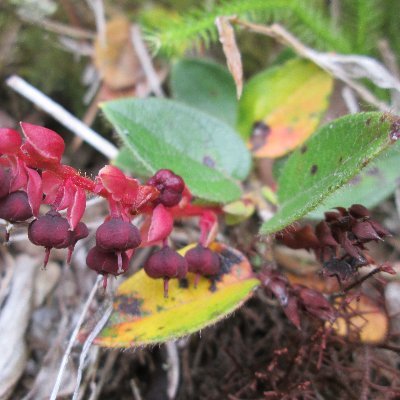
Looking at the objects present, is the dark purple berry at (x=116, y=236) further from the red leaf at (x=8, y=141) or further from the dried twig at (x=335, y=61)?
the dried twig at (x=335, y=61)

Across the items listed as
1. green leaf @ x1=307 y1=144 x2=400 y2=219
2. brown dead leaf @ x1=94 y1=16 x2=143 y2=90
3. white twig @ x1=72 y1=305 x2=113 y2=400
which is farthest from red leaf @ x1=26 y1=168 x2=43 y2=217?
brown dead leaf @ x1=94 y1=16 x2=143 y2=90

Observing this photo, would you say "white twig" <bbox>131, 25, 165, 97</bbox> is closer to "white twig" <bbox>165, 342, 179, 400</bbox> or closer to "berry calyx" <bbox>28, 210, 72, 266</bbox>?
"white twig" <bbox>165, 342, 179, 400</bbox>

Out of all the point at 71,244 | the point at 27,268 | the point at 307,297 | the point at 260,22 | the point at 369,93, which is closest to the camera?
the point at 71,244

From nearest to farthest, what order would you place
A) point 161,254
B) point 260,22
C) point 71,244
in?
point 71,244, point 161,254, point 260,22

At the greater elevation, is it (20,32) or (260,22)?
(260,22)

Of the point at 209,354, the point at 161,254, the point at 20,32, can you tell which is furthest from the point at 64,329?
the point at 20,32

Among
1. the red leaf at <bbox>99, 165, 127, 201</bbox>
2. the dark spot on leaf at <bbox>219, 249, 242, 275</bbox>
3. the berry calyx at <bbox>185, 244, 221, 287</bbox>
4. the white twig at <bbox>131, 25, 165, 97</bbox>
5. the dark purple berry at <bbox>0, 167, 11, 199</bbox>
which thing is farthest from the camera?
the white twig at <bbox>131, 25, 165, 97</bbox>

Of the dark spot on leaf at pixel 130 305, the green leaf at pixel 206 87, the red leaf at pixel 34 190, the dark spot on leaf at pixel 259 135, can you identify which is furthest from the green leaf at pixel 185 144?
the red leaf at pixel 34 190

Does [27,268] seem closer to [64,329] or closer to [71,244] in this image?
[64,329]
